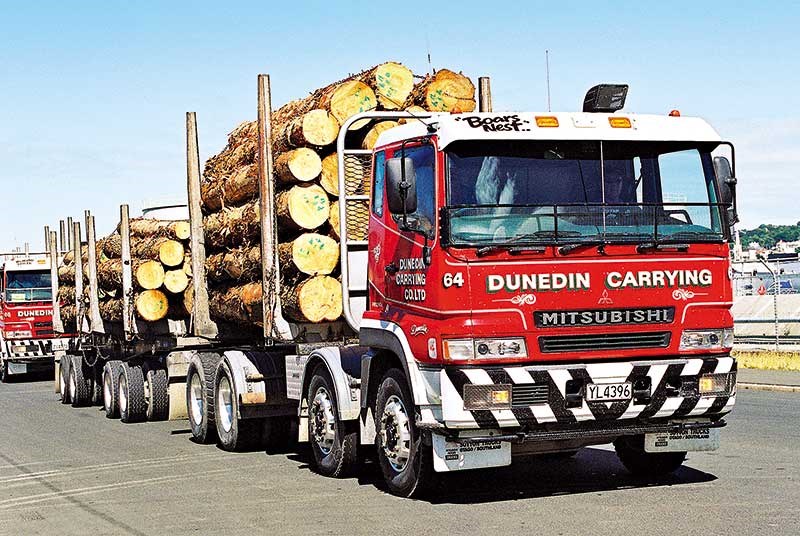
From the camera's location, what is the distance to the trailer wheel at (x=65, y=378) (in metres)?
24.2

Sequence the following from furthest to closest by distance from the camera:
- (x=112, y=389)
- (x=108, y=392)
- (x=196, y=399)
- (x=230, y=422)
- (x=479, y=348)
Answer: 1. (x=108, y=392)
2. (x=112, y=389)
3. (x=196, y=399)
4. (x=230, y=422)
5. (x=479, y=348)

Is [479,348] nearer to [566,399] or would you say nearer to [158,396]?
[566,399]

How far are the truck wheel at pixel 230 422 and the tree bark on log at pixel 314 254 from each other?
2.27m

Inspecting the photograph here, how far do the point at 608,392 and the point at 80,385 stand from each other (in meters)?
15.8

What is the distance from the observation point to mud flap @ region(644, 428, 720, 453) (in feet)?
32.5

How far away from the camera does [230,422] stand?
1445cm

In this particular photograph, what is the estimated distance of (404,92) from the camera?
41.7ft

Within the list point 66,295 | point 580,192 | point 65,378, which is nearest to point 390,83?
point 580,192

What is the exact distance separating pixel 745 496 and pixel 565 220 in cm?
249

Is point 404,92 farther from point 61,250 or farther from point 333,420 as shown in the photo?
point 61,250

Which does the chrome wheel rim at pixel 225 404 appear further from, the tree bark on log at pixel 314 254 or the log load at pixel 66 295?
the log load at pixel 66 295

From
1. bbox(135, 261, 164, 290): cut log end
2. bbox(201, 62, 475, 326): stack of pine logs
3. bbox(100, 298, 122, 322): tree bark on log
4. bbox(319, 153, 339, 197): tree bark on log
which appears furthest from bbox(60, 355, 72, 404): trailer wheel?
bbox(319, 153, 339, 197): tree bark on log

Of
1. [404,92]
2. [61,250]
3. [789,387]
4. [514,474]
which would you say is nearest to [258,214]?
[404,92]

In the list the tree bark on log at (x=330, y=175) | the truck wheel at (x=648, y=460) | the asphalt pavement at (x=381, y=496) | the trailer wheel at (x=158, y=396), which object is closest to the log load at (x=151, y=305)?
the trailer wheel at (x=158, y=396)
